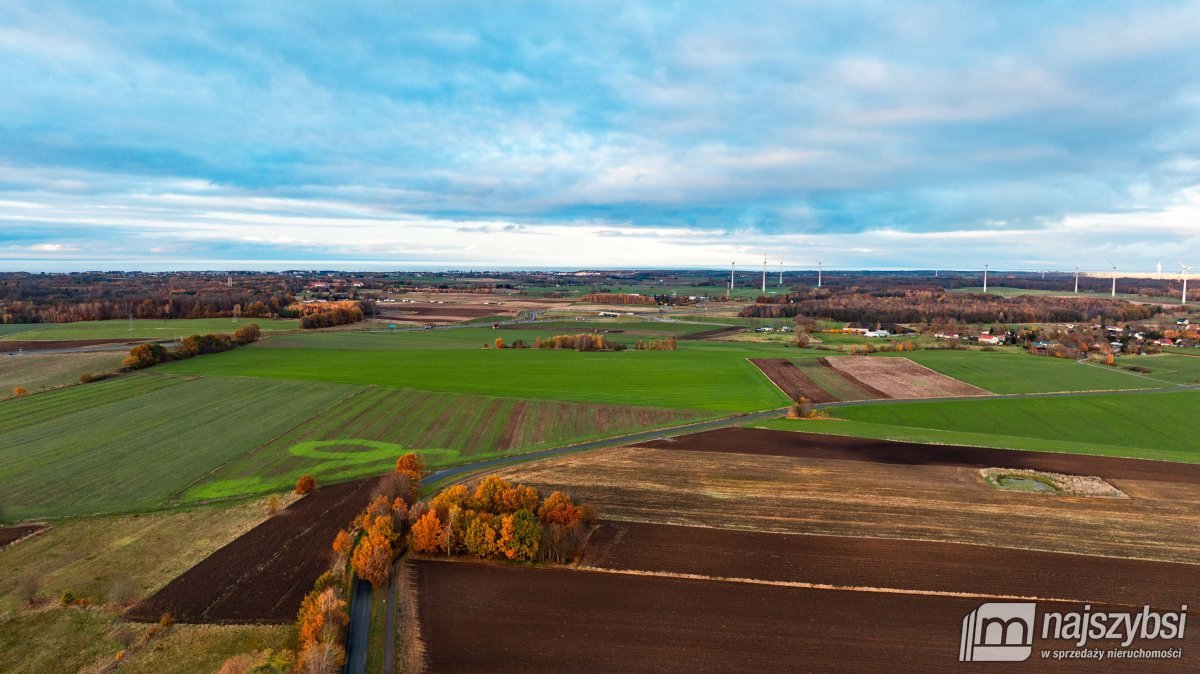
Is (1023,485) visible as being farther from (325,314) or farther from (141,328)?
(141,328)

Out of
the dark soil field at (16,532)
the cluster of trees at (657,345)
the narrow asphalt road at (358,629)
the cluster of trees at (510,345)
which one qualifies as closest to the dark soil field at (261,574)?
the narrow asphalt road at (358,629)

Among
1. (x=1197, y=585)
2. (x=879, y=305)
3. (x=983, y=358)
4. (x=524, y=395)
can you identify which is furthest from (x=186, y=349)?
(x=879, y=305)

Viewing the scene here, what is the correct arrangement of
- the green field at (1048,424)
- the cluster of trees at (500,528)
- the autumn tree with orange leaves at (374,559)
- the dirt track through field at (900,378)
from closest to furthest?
the autumn tree with orange leaves at (374,559) < the cluster of trees at (500,528) < the green field at (1048,424) < the dirt track through field at (900,378)

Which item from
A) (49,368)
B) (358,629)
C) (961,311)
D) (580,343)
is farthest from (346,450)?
(961,311)

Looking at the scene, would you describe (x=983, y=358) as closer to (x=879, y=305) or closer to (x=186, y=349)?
(x=879, y=305)

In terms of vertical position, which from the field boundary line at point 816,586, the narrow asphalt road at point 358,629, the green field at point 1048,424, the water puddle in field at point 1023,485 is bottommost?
the narrow asphalt road at point 358,629

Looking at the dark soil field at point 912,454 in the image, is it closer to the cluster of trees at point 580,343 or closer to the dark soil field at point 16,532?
the dark soil field at point 16,532

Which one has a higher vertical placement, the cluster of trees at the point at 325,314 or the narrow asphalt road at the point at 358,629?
the cluster of trees at the point at 325,314

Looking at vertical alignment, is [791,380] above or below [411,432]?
above

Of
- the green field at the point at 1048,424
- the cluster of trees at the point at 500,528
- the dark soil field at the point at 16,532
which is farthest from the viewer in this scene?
the green field at the point at 1048,424
